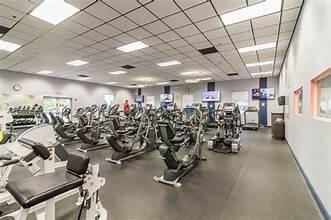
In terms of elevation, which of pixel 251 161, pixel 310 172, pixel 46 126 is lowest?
pixel 251 161

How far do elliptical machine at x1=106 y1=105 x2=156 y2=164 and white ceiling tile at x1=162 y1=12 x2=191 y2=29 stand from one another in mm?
2639

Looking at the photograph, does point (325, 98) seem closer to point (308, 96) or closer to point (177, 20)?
point (308, 96)

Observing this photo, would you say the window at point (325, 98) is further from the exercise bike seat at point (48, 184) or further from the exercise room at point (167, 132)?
the exercise bike seat at point (48, 184)

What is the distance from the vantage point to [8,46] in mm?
5613

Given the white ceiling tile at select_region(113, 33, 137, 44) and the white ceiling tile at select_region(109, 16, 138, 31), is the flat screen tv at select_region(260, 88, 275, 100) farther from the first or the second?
the white ceiling tile at select_region(109, 16, 138, 31)

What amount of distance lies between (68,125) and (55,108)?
5.00m

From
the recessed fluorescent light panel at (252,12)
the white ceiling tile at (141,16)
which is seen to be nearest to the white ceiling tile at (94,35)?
the white ceiling tile at (141,16)

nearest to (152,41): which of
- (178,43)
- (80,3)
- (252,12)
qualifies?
(178,43)

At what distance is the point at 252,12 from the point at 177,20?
1594 millimetres

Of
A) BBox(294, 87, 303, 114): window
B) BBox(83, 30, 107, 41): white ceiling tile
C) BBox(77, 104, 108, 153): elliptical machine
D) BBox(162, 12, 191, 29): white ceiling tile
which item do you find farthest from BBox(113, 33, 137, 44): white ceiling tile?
BBox(294, 87, 303, 114): window

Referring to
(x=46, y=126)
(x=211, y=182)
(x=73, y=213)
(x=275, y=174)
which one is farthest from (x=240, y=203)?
(x=46, y=126)

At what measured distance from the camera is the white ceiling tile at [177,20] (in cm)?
372

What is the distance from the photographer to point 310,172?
9.30 ft

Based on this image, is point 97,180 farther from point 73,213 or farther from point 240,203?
point 240,203
